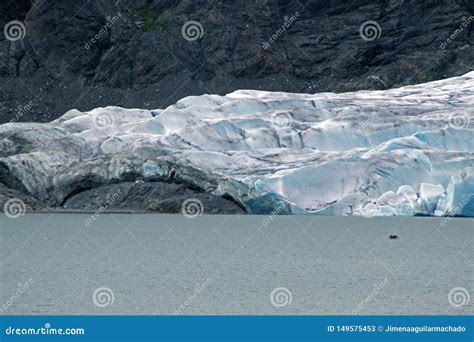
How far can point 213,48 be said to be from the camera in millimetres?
61156

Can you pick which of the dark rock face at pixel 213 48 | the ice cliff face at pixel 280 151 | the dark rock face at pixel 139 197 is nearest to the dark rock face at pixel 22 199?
the ice cliff face at pixel 280 151

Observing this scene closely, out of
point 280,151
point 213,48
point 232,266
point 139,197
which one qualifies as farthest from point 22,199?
point 213,48

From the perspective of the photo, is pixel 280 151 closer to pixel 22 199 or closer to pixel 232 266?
pixel 22 199

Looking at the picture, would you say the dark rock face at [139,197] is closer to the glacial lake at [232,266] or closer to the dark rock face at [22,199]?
the glacial lake at [232,266]

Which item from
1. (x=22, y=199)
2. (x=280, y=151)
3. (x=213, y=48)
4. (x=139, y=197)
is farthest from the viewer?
(x=213, y=48)

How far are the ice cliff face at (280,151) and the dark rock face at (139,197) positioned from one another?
32cm

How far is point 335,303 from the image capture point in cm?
1355

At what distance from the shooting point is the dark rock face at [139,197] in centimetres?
3147

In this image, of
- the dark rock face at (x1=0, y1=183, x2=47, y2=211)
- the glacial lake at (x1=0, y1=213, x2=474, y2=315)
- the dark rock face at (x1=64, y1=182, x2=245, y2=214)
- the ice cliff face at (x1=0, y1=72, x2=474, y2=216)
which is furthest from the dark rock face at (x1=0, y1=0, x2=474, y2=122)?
the glacial lake at (x1=0, y1=213, x2=474, y2=315)

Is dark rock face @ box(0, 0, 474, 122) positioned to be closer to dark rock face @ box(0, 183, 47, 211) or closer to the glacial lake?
dark rock face @ box(0, 183, 47, 211)

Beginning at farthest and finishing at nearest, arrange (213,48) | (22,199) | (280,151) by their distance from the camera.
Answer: (213,48) < (22,199) < (280,151)

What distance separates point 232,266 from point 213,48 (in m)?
43.3

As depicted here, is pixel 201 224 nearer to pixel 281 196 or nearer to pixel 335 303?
pixel 281 196

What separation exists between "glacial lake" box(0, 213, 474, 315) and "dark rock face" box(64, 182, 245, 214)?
466mm
